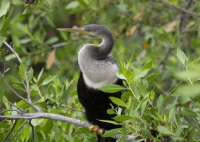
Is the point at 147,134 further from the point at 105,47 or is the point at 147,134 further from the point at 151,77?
the point at 105,47

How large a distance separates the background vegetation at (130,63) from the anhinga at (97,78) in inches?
3.0

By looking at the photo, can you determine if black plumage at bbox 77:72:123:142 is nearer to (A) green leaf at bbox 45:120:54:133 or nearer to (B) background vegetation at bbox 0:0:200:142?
(B) background vegetation at bbox 0:0:200:142

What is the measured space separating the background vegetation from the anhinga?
0.25 ft

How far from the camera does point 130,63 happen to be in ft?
7.01

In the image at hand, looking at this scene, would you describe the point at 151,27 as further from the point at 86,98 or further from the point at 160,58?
the point at 86,98

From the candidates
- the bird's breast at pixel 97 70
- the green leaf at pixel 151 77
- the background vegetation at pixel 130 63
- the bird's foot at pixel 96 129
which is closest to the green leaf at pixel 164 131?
the background vegetation at pixel 130 63

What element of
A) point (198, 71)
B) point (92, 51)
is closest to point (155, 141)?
point (198, 71)

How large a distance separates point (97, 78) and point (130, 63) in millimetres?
204

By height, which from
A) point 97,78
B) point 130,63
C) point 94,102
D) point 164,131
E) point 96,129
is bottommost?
point 96,129

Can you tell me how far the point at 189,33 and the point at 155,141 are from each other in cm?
200

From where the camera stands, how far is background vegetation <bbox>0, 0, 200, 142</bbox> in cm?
168

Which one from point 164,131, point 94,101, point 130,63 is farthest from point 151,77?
point 94,101

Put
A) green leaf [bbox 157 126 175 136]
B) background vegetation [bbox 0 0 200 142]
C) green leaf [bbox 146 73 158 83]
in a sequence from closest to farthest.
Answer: green leaf [bbox 157 126 175 136], background vegetation [bbox 0 0 200 142], green leaf [bbox 146 73 158 83]

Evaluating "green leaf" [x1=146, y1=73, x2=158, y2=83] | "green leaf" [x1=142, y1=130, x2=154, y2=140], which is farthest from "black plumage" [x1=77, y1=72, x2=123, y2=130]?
"green leaf" [x1=142, y1=130, x2=154, y2=140]
